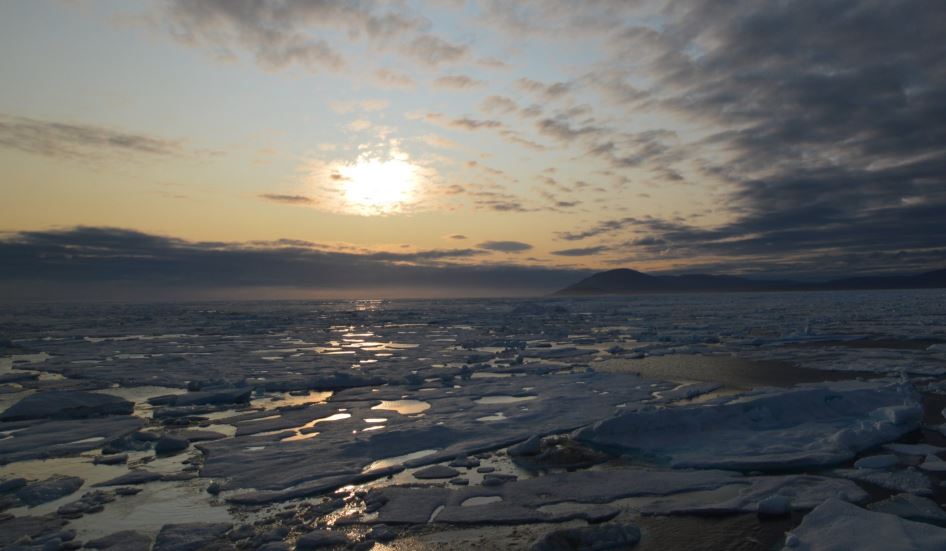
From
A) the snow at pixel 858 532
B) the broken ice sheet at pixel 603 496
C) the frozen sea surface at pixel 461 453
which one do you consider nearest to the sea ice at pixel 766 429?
the frozen sea surface at pixel 461 453

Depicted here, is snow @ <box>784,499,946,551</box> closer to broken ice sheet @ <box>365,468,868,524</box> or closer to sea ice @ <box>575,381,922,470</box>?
broken ice sheet @ <box>365,468,868,524</box>

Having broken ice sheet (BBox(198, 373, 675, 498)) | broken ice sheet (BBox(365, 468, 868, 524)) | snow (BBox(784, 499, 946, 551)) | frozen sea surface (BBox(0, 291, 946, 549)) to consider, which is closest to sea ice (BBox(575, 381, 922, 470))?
frozen sea surface (BBox(0, 291, 946, 549))

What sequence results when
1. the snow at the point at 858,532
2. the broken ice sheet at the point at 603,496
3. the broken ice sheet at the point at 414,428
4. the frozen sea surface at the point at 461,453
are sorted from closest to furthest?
the snow at the point at 858,532
the frozen sea surface at the point at 461,453
the broken ice sheet at the point at 603,496
the broken ice sheet at the point at 414,428

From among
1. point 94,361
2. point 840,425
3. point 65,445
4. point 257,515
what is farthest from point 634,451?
point 94,361

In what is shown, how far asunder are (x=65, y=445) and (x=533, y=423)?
6.58 m

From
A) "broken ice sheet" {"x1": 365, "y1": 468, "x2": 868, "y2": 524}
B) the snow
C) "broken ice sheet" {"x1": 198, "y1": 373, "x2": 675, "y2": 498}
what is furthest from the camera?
"broken ice sheet" {"x1": 198, "y1": 373, "x2": 675, "y2": 498}

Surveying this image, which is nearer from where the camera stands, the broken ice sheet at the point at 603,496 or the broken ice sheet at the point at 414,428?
the broken ice sheet at the point at 603,496

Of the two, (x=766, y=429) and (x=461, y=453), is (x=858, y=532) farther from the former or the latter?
(x=461, y=453)

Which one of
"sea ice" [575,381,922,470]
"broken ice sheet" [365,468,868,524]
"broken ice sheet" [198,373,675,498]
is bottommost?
"broken ice sheet" [198,373,675,498]

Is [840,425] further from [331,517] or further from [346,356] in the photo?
[346,356]

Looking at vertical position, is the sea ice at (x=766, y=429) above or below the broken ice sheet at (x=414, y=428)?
above

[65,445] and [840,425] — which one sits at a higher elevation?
[840,425]

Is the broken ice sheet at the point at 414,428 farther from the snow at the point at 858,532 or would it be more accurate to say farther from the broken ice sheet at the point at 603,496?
the snow at the point at 858,532

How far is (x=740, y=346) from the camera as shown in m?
19.7
